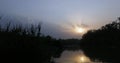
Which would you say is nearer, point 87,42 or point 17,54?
point 17,54

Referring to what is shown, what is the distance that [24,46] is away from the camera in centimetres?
1656

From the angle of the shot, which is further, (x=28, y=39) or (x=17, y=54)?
(x=28, y=39)

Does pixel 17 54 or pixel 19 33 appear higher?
pixel 19 33

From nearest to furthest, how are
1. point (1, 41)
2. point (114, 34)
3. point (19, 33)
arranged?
point (1, 41)
point (19, 33)
point (114, 34)

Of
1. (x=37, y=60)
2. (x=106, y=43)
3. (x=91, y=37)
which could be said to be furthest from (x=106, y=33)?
(x=37, y=60)

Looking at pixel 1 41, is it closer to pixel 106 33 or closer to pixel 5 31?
pixel 5 31

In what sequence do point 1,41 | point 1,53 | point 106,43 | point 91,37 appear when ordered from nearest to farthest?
1. point 1,53
2. point 1,41
3. point 106,43
4. point 91,37

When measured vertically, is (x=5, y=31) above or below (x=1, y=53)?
above

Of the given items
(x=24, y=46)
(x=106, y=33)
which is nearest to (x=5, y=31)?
(x=24, y=46)

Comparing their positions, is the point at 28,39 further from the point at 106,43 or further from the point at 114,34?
the point at 106,43

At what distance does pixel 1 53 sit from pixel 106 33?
77853 millimetres

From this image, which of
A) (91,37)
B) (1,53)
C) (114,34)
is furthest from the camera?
(91,37)

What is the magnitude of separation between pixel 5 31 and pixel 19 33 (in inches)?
57.8

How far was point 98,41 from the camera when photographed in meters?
97.5
